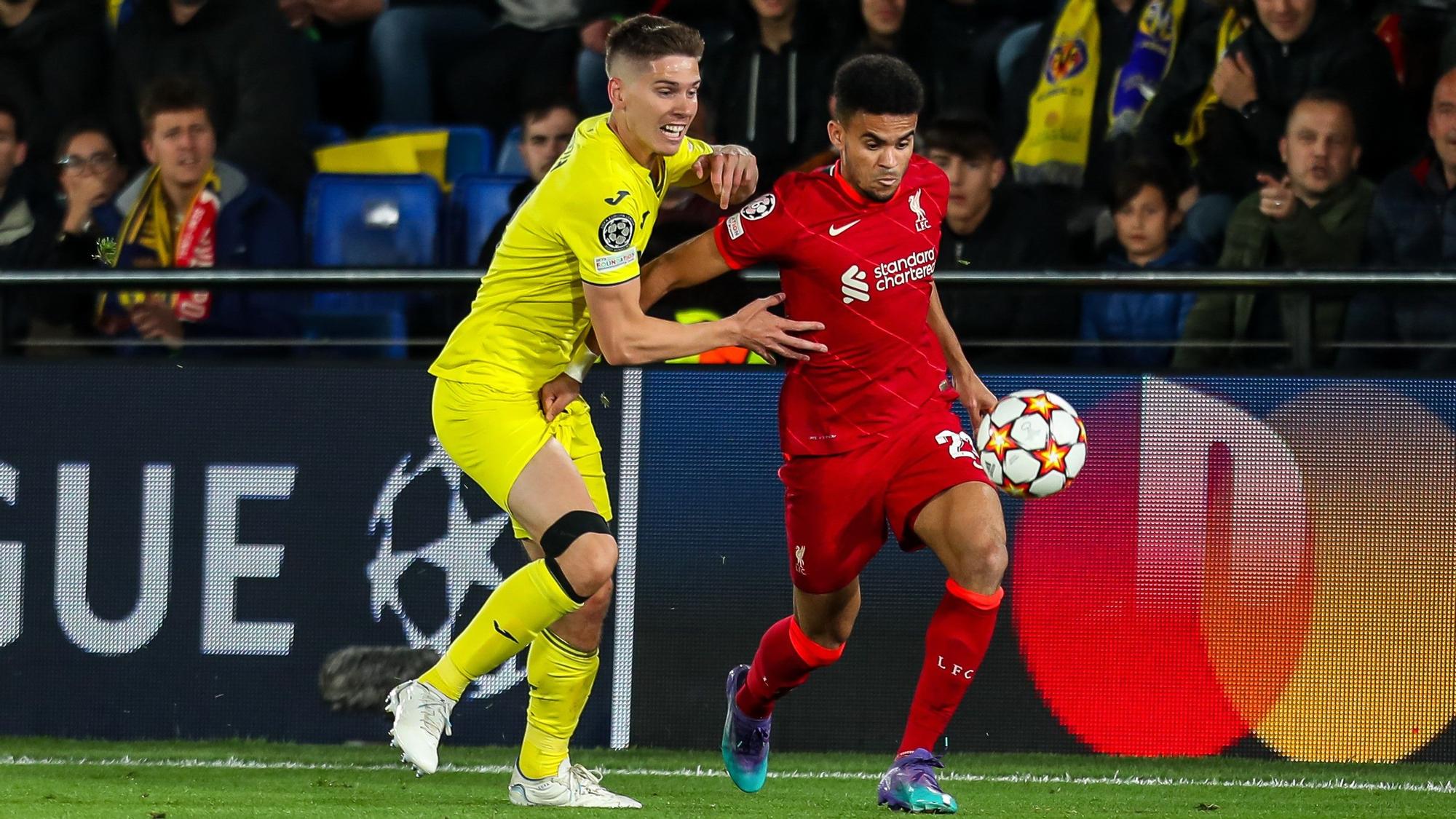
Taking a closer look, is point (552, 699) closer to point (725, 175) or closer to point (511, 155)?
point (725, 175)

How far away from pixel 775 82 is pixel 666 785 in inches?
133

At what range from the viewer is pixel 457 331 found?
480 centimetres

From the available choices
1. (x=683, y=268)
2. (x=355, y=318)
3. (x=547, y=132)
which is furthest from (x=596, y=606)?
(x=547, y=132)

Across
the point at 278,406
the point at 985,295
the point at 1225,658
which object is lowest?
the point at 1225,658

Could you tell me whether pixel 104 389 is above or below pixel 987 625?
above

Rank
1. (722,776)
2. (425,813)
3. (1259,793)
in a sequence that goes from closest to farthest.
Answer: (425,813) → (1259,793) → (722,776)

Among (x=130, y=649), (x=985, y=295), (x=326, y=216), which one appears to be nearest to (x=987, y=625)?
(x=985, y=295)

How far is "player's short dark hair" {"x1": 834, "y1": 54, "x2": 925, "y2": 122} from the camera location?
4.56 m

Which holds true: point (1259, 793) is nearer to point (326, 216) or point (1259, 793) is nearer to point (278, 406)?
point (278, 406)

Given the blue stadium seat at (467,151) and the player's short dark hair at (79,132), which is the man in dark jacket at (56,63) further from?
the blue stadium seat at (467,151)

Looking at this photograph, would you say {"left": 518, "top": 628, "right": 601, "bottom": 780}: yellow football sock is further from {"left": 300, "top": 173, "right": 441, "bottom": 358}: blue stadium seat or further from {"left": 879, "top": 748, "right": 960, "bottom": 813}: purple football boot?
{"left": 300, "top": 173, "right": 441, "bottom": 358}: blue stadium seat

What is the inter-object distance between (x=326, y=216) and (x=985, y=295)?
110 inches

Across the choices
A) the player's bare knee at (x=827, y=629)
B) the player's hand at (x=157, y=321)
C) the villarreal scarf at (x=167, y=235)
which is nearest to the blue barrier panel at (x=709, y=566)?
the player's hand at (x=157, y=321)

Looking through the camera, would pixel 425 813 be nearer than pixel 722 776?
Yes
